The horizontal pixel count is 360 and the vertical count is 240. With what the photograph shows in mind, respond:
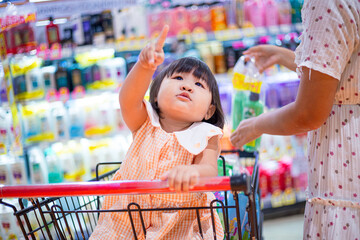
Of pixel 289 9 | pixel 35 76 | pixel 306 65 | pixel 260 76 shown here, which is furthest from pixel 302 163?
pixel 306 65

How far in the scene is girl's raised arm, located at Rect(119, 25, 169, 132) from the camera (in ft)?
3.93

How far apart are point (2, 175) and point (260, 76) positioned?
6.65 feet

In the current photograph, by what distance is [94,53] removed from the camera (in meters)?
3.50

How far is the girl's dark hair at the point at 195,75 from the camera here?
59.7 inches

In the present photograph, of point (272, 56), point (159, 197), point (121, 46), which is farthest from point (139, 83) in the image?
point (121, 46)

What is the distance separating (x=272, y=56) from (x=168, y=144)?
643 mm

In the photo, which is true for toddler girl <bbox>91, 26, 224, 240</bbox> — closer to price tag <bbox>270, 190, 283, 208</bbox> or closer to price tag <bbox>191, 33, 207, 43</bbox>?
price tag <bbox>191, 33, 207, 43</bbox>

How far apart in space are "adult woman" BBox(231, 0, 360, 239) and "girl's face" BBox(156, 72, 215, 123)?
0.20 m

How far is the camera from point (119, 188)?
105 centimetres

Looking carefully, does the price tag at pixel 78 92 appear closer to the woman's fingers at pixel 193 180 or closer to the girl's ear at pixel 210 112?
the girl's ear at pixel 210 112

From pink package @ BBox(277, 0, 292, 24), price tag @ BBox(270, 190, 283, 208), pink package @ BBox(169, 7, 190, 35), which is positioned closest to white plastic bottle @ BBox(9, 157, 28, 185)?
pink package @ BBox(169, 7, 190, 35)

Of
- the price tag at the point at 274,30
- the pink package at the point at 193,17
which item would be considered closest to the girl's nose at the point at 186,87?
the pink package at the point at 193,17

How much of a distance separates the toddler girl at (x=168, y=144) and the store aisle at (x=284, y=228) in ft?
6.86

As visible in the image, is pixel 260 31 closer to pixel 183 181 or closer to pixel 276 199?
pixel 276 199
